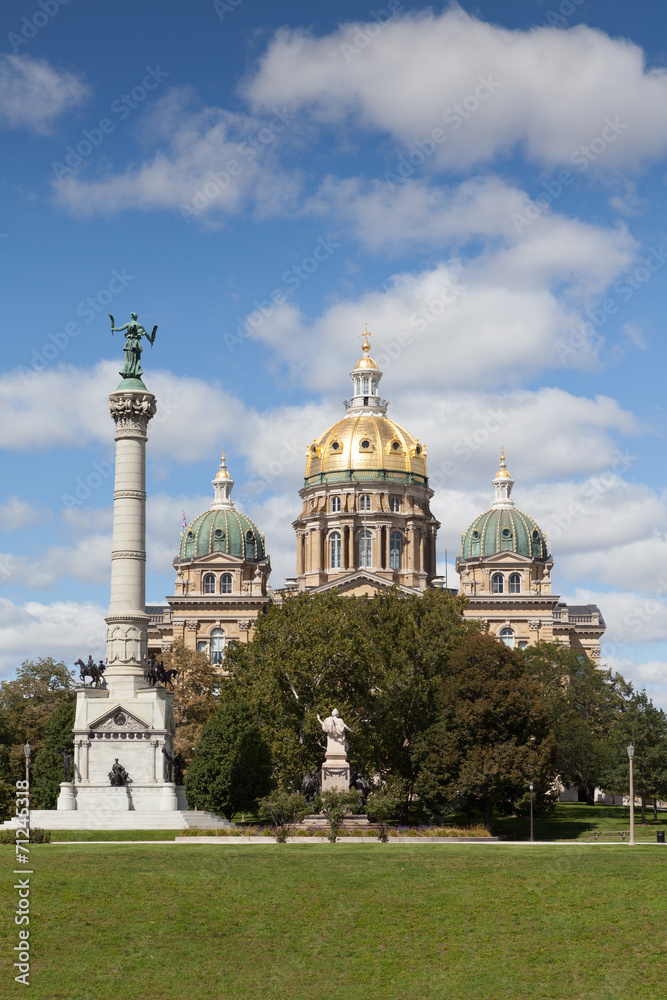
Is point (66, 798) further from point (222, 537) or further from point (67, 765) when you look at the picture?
point (222, 537)

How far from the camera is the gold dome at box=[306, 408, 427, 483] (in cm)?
12481

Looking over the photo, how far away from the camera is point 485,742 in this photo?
6538 centimetres

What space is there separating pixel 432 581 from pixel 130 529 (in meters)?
69.5

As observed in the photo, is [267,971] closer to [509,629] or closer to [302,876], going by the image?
[302,876]

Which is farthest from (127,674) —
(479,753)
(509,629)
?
(509,629)

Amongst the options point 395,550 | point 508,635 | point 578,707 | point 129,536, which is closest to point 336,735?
point 129,536

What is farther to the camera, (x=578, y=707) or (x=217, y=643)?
(x=217, y=643)

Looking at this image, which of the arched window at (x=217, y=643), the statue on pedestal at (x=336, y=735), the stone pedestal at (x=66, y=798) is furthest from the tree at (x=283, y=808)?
the arched window at (x=217, y=643)

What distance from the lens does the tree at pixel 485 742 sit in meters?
63.2

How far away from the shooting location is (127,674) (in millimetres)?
58844

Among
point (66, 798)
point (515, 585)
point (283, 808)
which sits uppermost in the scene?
point (515, 585)

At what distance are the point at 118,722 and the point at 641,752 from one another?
32428 millimetres

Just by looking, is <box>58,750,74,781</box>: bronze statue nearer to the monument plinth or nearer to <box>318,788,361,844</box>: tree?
the monument plinth

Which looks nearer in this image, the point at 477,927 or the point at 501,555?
the point at 477,927
